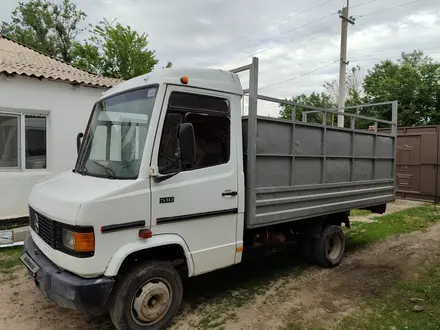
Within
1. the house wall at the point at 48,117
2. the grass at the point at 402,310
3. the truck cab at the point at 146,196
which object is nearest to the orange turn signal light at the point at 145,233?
the truck cab at the point at 146,196

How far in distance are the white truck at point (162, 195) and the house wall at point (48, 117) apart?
3754mm

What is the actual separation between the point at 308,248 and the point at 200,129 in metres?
2.94

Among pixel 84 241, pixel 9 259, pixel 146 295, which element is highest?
pixel 84 241

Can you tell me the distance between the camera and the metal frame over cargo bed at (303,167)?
3.84m

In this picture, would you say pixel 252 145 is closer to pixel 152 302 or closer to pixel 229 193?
pixel 229 193

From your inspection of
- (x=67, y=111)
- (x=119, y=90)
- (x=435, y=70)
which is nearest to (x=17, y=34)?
(x=67, y=111)

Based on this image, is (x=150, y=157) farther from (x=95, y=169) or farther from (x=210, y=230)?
(x=210, y=230)

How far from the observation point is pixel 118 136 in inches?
137

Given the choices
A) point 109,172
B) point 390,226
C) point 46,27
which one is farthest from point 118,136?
point 46,27

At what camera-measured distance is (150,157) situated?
10.2ft

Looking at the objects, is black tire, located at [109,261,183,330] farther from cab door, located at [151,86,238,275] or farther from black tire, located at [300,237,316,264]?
black tire, located at [300,237,316,264]

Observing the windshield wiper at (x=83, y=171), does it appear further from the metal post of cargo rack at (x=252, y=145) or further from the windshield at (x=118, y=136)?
the metal post of cargo rack at (x=252, y=145)

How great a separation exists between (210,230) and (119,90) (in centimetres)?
185

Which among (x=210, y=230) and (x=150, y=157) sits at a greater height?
(x=150, y=157)
